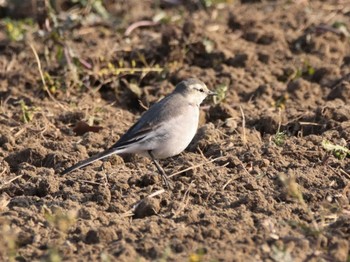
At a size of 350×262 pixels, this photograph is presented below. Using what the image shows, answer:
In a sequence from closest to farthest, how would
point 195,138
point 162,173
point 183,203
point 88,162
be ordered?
1. point 183,203
2. point 88,162
3. point 162,173
4. point 195,138

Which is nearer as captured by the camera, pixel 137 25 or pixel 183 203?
pixel 183 203

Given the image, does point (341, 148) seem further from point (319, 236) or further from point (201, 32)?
point (201, 32)

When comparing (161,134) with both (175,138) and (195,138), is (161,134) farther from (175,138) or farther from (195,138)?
(195,138)

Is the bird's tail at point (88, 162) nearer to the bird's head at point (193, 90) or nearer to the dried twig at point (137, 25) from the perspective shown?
the bird's head at point (193, 90)

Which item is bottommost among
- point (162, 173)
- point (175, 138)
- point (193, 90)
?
point (162, 173)

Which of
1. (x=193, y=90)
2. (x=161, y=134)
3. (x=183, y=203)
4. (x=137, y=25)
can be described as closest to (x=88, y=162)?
(x=161, y=134)

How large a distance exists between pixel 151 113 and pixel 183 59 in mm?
3074

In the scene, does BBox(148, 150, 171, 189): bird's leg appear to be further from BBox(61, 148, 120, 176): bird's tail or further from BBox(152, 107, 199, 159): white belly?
BBox(61, 148, 120, 176): bird's tail

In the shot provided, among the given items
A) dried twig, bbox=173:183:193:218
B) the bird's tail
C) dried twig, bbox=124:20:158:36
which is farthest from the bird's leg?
dried twig, bbox=124:20:158:36

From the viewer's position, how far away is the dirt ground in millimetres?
6680

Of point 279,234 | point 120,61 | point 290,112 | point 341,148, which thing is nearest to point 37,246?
point 279,234

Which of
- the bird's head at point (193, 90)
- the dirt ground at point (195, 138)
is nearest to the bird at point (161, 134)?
the dirt ground at point (195, 138)

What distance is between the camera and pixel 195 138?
9297 millimetres

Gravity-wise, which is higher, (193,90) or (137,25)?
(193,90)
